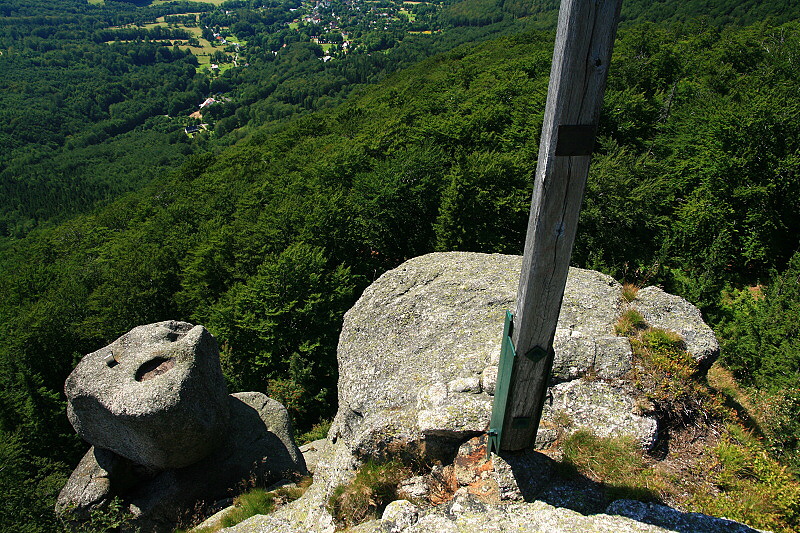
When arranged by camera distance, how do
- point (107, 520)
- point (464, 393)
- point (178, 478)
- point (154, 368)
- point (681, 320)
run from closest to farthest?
1. point (464, 393)
2. point (681, 320)
3. point (107, 520)
4. point (154, 368)
5. point (178, 478)

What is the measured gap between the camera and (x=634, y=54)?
41188 mm

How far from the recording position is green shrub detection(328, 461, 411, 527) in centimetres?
610

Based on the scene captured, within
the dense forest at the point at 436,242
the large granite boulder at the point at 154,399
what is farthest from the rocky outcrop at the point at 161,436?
the dense forest at the point at 436,242

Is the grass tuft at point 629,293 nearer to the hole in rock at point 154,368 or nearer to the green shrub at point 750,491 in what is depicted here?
the green shrub at point 750,491

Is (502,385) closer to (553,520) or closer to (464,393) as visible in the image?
(553,520)

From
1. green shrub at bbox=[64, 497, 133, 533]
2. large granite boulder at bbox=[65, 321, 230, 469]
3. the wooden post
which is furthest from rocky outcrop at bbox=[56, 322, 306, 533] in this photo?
the wooden post

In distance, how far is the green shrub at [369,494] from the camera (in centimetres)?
610

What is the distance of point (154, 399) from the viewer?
11.0 meters

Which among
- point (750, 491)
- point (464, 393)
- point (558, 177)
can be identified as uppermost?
point (558, 177)

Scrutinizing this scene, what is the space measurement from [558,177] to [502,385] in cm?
250

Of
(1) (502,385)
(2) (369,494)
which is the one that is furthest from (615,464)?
(2) (369,494)

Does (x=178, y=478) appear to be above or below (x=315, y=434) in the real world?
above

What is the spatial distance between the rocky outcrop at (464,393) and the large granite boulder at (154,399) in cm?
423

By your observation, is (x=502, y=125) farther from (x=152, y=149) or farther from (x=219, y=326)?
(x=152, y=149)
